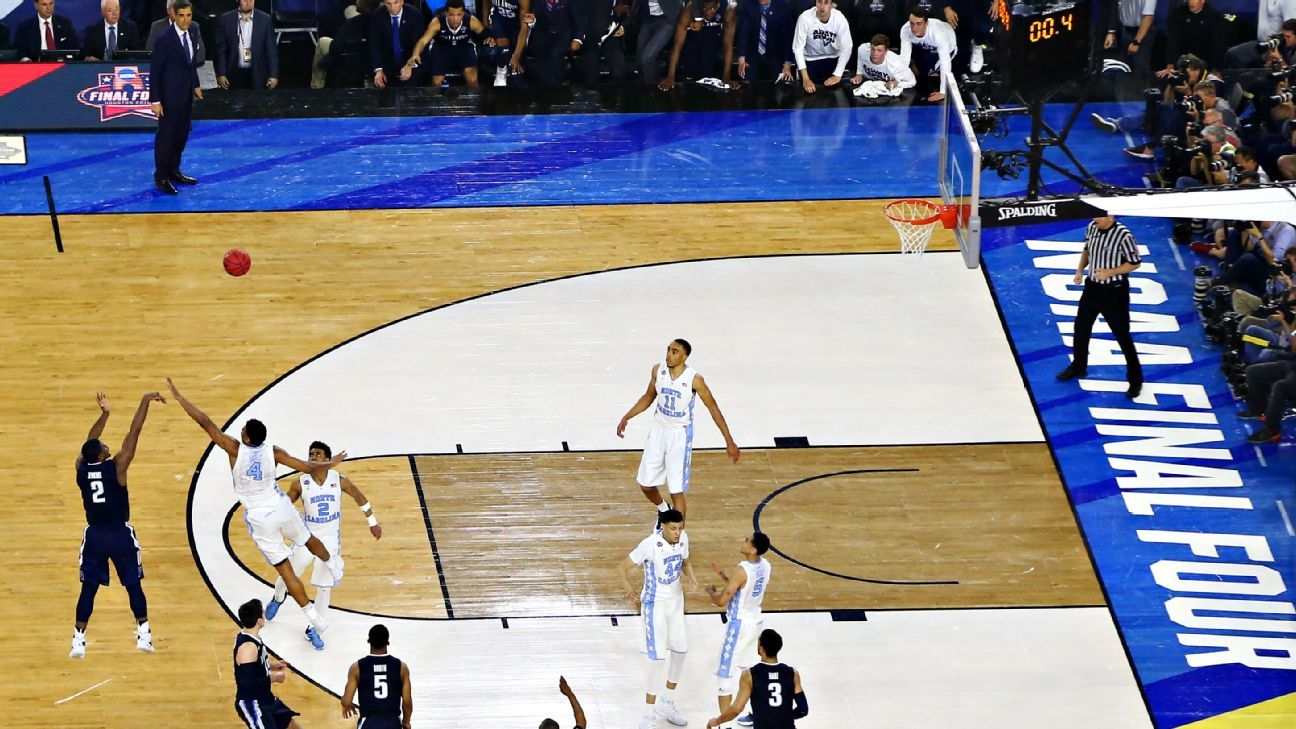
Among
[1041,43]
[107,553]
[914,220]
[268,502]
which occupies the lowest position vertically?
[107,553]

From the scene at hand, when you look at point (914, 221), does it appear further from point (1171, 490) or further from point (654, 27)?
point (654, 27)

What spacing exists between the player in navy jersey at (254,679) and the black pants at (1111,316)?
25.7ft

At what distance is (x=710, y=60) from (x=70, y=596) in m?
11.4

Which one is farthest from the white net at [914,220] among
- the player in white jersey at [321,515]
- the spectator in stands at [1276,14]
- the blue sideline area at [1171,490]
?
the player in white jersey at [321,515]

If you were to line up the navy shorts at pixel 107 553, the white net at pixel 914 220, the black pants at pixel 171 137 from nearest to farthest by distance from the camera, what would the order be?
the navy shorts at pixel 107 553
the white net at pixel 914 220
the black pants at pixel 171 137

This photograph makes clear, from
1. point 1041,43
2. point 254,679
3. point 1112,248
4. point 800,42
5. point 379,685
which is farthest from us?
point 800,42

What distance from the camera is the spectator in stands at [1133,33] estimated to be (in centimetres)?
2202

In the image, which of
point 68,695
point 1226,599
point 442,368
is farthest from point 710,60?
point 68,695

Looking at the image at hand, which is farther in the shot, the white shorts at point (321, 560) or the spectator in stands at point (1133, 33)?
the spectator in stands at point (1133, 33)

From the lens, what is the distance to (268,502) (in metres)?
13.1

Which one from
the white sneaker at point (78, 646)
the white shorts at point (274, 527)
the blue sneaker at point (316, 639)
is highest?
the white shorts at point (274, 527)

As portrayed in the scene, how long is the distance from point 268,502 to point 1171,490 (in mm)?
7199

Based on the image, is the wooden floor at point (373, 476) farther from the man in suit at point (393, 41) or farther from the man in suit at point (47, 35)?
the man in suit at point (47, 35)

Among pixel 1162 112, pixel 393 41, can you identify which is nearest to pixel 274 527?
pixel 393 41
